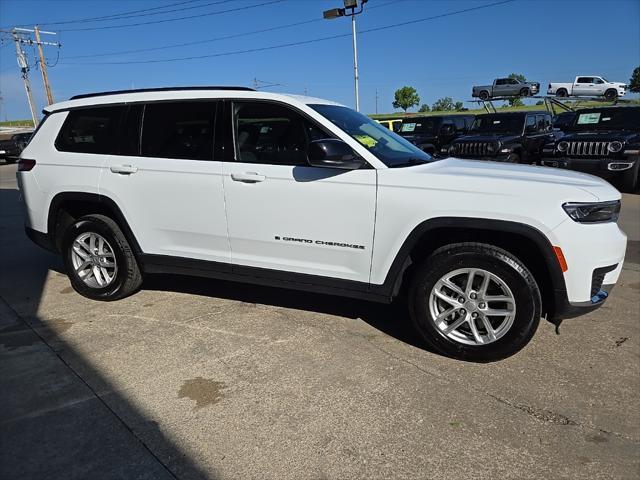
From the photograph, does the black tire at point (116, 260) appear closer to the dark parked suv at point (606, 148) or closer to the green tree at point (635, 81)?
the dark parked suv at point (606, 148)

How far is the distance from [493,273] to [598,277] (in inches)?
25.5

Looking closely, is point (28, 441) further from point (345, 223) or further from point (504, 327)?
point (504, 327)

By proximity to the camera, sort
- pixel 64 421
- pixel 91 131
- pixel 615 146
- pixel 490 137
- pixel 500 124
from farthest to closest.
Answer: pixel 500 124 < pixel 490 137 < pixel 615 146 < pixel 91 131 < pixel 64 421

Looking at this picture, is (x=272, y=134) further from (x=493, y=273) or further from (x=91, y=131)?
(x=493, y=273)

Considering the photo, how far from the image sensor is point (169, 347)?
359 centimetres

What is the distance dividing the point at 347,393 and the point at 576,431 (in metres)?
1.27

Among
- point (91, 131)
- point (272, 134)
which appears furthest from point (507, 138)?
point (91, 131)

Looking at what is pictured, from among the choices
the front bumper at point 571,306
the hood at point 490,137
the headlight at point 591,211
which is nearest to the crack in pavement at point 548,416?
the front bumper at point 571,306

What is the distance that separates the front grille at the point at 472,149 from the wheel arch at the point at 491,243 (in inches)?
357

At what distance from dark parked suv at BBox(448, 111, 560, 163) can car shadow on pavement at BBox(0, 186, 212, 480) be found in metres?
10.3

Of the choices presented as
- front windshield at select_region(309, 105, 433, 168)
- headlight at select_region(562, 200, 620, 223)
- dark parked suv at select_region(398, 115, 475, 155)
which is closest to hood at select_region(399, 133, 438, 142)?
dark parked suv at select_region(398, 115, 475, 155)

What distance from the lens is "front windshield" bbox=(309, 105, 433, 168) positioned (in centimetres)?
359

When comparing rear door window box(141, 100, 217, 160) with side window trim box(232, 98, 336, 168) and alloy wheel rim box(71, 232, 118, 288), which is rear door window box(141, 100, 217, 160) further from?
alloy wheel rim box(71, 232, 118, 288)

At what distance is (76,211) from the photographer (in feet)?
15.3
